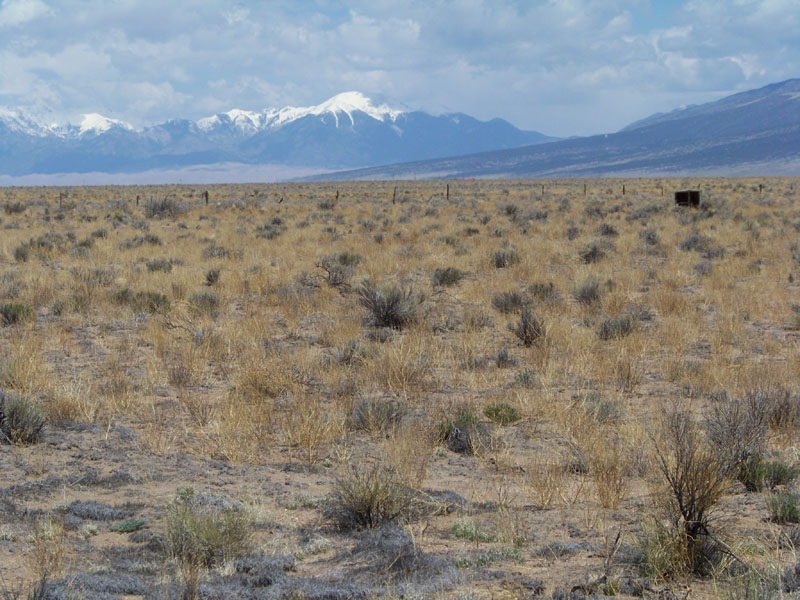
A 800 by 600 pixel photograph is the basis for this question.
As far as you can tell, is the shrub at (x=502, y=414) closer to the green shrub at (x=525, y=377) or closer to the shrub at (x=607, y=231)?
the green shrub at (x=525, y=377)

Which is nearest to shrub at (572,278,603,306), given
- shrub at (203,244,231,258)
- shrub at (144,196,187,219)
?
shrub at (203,244,231,258)

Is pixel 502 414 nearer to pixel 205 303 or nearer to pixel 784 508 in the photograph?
pixel 784 508

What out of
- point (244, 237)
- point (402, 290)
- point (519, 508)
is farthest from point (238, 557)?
point (244, 237)

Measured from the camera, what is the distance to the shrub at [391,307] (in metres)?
11.2

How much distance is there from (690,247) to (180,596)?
1884 cm

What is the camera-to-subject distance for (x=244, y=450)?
6242mm

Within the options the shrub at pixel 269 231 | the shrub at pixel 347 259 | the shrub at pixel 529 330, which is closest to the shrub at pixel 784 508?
the shrub at pixel 529 330

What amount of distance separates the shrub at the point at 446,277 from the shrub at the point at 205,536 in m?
10.7

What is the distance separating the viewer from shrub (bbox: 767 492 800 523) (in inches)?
182

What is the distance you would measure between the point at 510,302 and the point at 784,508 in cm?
775

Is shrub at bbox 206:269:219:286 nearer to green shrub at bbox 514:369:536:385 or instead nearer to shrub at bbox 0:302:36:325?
shrub at bbox 0:302:36:325

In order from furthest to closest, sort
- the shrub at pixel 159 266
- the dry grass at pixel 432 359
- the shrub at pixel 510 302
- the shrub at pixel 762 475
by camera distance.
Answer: the shrub at pixel 159 266
the shrub at pixel 510 302
the dry grass at pixel 432 359
the shrub at pixel 762 475

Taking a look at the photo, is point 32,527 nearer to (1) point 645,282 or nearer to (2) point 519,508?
(2) point 519,508

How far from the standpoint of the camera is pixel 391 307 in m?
11.2
